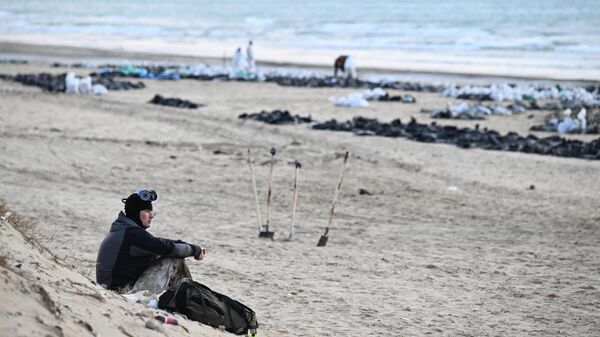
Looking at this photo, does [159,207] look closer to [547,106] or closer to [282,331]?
[282,331]

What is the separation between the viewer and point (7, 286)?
17.0 ft

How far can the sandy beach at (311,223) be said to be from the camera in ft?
25.7

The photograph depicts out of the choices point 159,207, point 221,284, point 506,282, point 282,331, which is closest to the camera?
point 282,331

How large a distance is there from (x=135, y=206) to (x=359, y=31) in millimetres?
66225

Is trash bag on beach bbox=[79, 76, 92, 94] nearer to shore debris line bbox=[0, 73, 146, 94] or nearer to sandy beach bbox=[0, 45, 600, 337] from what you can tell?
shore debris line bbox=[0, 73, 146, 94]

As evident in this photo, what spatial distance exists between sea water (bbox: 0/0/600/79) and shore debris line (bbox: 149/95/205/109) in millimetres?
18249

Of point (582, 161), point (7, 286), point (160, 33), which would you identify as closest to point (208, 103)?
point (582, 161)

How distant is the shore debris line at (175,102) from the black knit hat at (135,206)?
57.9 feet

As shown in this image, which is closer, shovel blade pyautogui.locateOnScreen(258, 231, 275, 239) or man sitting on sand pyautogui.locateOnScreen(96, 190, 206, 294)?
man sitting on sand pyautogui.locateOnScreen(96, 190, 206, 294)

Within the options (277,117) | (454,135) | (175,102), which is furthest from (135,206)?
(175,102)

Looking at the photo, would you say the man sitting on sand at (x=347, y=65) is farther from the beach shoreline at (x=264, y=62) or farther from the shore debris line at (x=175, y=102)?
the shore debris line at (x=175, y=102)

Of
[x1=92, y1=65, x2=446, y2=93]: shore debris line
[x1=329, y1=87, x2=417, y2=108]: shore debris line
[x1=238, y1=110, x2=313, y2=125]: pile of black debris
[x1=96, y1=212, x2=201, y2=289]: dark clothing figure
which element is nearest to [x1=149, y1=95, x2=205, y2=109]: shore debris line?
[x1=238, y1=110, x2=313, y2=125]: pile of black debris

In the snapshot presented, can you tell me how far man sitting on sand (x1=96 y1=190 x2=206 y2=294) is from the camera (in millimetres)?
7012

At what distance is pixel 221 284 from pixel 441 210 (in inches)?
214
